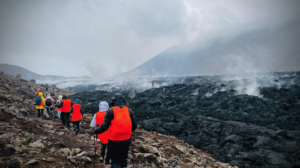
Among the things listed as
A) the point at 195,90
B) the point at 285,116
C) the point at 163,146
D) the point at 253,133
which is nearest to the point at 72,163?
the point at 163,146

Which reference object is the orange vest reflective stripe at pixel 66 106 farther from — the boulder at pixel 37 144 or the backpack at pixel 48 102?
A: the backpack at pixel 48 102

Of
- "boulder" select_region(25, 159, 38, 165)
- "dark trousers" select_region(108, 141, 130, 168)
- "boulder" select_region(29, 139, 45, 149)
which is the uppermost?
"dark trousers" select_region(108, 141, 130, 168)

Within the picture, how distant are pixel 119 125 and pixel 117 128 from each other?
0.23ft

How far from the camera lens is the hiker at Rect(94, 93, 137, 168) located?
9.70 feet

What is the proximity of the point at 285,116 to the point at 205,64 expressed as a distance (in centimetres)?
12849

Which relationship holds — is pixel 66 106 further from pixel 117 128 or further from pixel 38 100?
pixel 117 128

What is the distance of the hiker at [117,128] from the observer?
2955 millimetres

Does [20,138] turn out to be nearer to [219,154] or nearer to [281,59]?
[219,154]

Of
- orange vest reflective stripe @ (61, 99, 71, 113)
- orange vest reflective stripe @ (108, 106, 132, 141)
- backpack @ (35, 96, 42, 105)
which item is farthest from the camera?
backpack @ (35, 96, 42, 105)

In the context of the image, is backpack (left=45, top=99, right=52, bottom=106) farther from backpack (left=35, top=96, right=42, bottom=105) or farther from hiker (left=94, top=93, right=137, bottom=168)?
hiker (left=94, top=93, right=137, bottom=168)

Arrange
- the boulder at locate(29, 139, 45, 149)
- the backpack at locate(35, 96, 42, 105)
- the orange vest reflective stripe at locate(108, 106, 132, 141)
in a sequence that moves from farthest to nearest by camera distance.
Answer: the backpack at locate(35, 96, 42, 105) < the boulder at locate(29, 139, 45, 149) < the orange vest reflective stripe at locate(108, 106, 132, 141)

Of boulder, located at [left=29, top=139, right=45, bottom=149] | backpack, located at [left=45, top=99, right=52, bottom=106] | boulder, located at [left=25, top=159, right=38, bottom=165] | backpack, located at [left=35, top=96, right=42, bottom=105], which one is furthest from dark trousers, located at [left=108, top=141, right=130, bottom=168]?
backpack, located at [left=45, top=99, right=52, bottom=106]

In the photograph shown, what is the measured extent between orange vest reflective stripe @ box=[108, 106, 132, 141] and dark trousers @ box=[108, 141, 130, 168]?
0.59ft

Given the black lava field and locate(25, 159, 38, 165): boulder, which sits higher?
locate(25, 159, 38, 165): boulder
